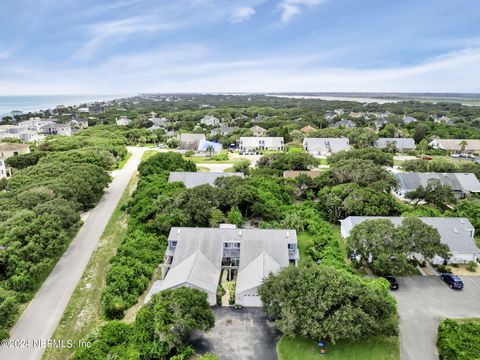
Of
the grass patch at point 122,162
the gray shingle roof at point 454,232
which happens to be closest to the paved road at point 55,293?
the grass patch at point 122,162

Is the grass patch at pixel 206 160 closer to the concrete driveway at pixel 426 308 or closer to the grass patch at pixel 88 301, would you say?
the grass patch at pixel 88 301

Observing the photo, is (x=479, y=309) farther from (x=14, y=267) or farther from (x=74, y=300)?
(x=14, y=267)

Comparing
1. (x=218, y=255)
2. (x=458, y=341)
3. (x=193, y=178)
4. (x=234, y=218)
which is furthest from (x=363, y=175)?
(x=458, y=341)

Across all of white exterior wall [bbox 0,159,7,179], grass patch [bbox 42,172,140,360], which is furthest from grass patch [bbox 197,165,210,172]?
white exterior wall [bbox 0,159,7,179]

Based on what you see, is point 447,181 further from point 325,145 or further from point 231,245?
point 231,245

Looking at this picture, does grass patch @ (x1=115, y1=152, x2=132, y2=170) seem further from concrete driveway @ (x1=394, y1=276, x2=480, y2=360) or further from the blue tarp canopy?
concrete driveway @ (x1=394, y1=276, x2=480, y2=360)

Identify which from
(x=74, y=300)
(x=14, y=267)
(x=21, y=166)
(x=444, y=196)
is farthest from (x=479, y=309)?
(x=21, y=166)

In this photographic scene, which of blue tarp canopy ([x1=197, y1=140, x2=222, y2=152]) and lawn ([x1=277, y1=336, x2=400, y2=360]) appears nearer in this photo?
lawn ([x1=277, y1=336, x2=400, y2=360])
